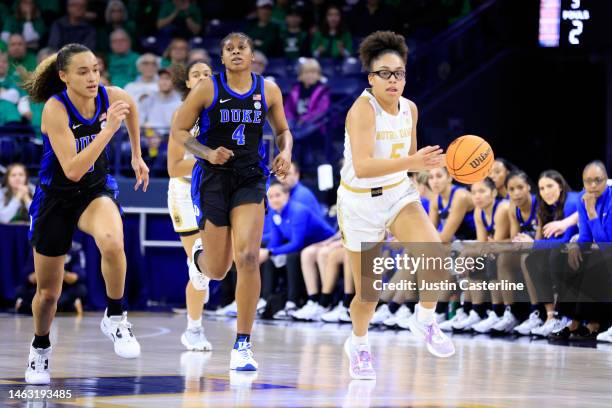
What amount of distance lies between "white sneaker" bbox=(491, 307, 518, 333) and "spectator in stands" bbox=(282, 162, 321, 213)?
2893mm

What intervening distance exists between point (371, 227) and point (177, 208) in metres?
2.47

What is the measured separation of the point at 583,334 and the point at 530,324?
1.78 feet

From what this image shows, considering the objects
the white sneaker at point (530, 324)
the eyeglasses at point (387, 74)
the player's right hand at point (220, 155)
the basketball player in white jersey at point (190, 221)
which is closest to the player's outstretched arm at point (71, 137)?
the player's right hand at point (220, 155)

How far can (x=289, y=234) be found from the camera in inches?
530

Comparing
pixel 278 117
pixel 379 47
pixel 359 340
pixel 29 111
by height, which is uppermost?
pixel 29 111

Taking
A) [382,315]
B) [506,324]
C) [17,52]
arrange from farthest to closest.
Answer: [17,52], [382,315], [506,324]

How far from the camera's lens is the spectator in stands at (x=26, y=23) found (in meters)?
18.1

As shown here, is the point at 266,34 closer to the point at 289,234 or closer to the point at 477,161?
the point at 289,234

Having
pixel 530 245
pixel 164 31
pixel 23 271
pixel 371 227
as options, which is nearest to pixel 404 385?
pixel 371 227

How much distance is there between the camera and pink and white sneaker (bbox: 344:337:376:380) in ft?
23.8

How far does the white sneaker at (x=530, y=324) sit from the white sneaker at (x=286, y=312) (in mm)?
2936

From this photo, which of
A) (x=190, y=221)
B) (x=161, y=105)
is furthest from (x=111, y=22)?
(x=190, y=221)

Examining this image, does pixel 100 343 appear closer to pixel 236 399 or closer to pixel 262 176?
pixel 262 176

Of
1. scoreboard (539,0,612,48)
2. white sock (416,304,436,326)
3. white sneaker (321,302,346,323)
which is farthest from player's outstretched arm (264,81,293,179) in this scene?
scoreboard (539,0,612,48)
